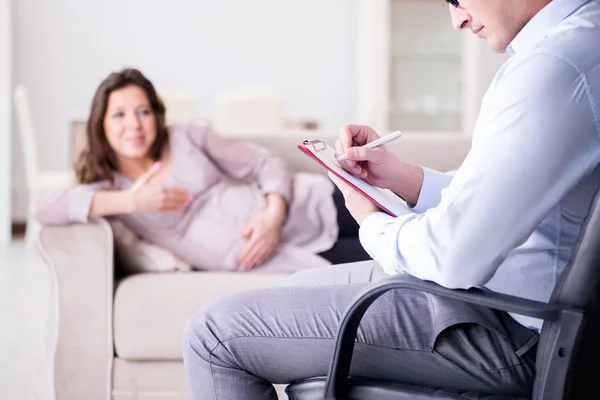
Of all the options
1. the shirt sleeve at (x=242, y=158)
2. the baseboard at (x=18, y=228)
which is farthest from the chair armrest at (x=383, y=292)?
the baseboard at (x=18, y=228)

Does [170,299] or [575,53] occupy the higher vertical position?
[575,53]

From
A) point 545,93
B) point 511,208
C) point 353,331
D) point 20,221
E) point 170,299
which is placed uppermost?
point 545,93

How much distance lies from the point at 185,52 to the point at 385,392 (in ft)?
19.9

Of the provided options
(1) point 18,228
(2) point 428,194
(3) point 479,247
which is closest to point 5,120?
(1) point 18,228

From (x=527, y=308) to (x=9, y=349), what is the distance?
2367 mm

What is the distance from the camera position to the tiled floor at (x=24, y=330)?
7.94 feet

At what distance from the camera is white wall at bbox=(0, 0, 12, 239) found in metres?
5.98

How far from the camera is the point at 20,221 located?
6.56m

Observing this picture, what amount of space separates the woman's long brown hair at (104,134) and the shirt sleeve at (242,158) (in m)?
0.13

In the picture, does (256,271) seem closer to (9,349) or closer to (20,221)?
(9,349)

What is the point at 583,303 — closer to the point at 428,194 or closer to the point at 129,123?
the point at 428,194

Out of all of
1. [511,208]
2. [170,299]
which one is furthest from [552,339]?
[170,299]

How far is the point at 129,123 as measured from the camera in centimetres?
239

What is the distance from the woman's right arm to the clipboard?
42.3 inches
